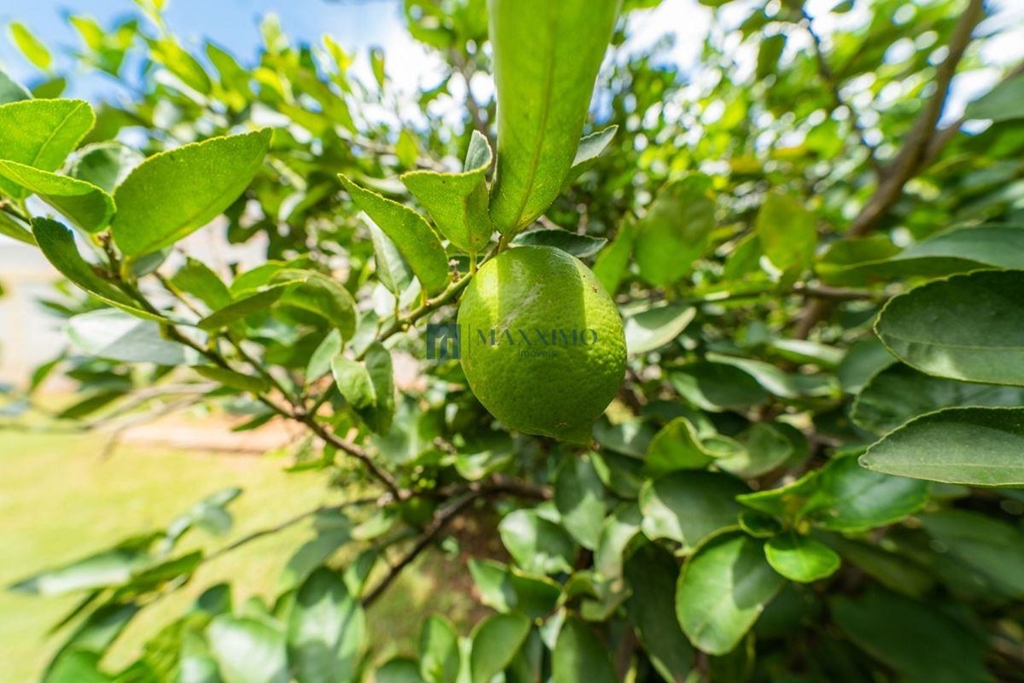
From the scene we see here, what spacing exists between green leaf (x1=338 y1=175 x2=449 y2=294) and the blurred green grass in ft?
3.12

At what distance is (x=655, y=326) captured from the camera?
1.45 feet

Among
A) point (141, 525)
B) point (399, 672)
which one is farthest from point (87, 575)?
point (141, 525)

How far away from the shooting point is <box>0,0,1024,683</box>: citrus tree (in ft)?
0.79

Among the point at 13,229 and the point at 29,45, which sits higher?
the point at 29,45

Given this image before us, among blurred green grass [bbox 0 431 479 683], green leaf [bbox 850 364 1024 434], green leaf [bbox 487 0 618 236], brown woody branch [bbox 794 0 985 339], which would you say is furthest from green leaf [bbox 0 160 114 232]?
blurred green grass [bbox 0 431 479 683]

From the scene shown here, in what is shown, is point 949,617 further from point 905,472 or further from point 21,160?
point 21,160

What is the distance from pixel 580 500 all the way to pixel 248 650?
395 millimetres

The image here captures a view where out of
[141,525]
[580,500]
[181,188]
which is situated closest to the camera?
[181,188]

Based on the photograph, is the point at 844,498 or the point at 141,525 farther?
the point at 141,525

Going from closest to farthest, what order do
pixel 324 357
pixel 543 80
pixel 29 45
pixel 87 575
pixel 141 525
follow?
pixel 543 80 < pixel 324 357 < pixel 87 575 < pixel 29 45 < pixel 141 525

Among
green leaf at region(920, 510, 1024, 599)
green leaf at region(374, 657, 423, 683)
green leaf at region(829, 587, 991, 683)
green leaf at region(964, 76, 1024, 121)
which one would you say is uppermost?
green leaf at region(964, 76, 1024, 121)

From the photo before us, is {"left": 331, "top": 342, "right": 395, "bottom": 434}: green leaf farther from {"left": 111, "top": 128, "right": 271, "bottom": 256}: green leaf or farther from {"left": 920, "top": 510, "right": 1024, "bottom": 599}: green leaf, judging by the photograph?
{"left": 920, "top": 510, "right": 1024, "bottom": 599}: green leaf

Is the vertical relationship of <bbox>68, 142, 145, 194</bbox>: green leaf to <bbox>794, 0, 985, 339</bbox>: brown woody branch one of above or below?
above

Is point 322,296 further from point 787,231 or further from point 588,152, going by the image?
point 787,231
